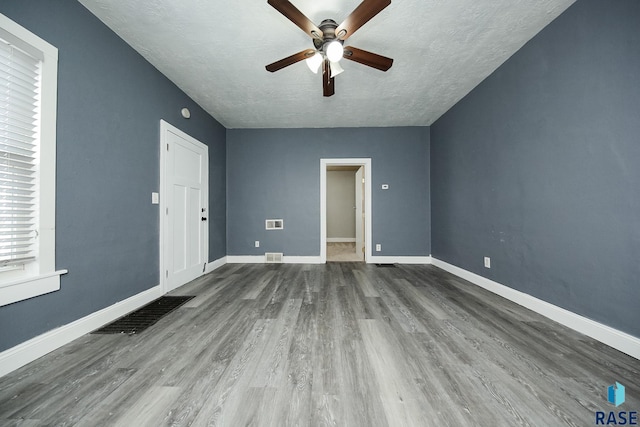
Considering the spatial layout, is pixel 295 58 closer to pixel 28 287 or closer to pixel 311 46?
pixel 311 46

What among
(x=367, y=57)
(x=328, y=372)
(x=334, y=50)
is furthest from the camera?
(x=367, y=57)

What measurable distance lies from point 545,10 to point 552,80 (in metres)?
0.55

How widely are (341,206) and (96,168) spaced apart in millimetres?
6650

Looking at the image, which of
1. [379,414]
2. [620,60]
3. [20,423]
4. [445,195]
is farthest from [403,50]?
[20,423]

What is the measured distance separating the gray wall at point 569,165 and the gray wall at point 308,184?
1.42 metres

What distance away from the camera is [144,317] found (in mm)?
2066

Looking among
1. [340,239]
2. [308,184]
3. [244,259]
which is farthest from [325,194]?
[340,239]

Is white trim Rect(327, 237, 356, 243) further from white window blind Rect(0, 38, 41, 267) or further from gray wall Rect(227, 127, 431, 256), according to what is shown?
white window blind Rect(0, 38, 41, 267)

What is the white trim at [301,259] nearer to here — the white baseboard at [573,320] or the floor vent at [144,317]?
the floor vent at [144,317]

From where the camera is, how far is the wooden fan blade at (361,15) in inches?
59.4

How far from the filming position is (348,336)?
1.71 meters

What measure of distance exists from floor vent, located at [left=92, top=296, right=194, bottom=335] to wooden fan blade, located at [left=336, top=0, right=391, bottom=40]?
9.51 feet

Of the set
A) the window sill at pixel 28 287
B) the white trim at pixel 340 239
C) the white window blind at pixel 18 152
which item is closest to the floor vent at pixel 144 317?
the window sill at pixel 28 287

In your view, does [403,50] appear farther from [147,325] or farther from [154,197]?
[147,325]
